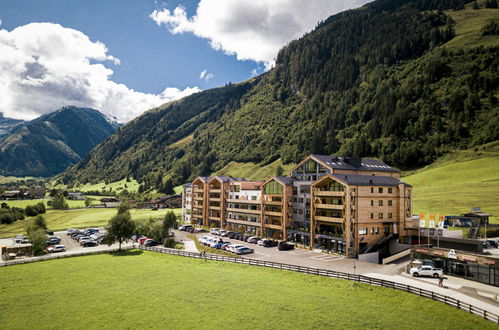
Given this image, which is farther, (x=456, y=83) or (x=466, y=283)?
(x=456, y=83)

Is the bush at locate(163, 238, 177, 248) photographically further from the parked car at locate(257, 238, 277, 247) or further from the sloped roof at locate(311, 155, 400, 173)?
the sloped roof at locate(311, 155, 400, 173)

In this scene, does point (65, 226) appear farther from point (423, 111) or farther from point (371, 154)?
point (423, 111)

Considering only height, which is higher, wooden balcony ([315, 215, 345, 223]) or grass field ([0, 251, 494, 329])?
wooden balcony ([315, 215, 345, 223])

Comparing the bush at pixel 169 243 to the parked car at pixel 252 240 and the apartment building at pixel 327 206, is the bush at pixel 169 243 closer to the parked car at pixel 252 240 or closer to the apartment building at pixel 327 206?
the parked car at pixel 252 240

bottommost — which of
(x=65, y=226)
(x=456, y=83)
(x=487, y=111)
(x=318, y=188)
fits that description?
(x=65, y=226)

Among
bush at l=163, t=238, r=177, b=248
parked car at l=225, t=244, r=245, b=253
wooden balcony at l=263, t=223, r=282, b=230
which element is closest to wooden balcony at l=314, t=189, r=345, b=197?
wooden balcony at l=263, t=223, r=282, b=230

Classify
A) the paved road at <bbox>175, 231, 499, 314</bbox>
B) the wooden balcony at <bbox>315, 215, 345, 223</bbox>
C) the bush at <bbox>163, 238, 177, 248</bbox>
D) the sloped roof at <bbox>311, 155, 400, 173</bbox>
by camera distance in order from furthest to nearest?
the sloped roof at <bbox>311, 155, 400, 173</bbox>, the bush at <bbox>163, 238, 177, 248</bbox>, the wooden balcony at <bbox>315, 215, 345, 223</bbox>, the paved road at <bbox>175, 231, 499, 314</bbox>

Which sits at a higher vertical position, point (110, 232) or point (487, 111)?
point (487, 111)

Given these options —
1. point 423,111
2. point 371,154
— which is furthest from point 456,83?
point 371,154

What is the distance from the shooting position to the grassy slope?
97.6 metres

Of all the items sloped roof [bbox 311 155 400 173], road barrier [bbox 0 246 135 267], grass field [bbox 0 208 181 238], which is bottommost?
grass field [bbox 0 208 181 238]

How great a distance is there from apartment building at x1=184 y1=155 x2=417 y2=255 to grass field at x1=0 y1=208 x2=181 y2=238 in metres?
47.3

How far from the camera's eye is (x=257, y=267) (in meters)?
57.7

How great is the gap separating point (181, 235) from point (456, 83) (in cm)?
18411
